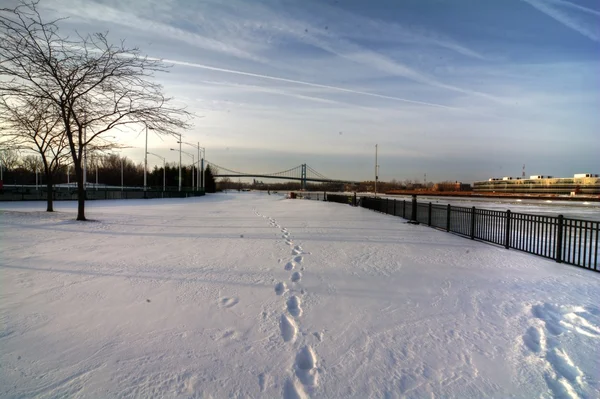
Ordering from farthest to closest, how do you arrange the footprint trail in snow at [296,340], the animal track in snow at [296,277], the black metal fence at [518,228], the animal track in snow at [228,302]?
the black metal fence at [518,228] < the animal track in snow at [296,277] < the animal track in snow at [228,302] < the footprint trail in snow at [296,340]

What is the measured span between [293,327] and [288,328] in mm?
60

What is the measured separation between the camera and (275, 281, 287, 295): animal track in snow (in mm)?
4874

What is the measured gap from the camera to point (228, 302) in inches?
174

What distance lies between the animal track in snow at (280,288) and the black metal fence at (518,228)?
17.8 feet

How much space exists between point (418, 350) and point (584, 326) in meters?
2.20

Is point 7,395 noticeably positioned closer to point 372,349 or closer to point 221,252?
point 372,349

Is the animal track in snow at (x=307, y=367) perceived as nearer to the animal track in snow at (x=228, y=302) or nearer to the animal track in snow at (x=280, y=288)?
the animal track in snow at (x=228, y=302)

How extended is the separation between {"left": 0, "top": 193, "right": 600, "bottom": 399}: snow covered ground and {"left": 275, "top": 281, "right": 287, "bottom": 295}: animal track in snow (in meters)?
0.06

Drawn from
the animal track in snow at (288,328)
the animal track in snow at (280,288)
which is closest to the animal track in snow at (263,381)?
the animal track in snow at (288,328)

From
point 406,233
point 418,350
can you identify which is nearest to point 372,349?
point 418,350

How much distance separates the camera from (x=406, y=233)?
38.6ft

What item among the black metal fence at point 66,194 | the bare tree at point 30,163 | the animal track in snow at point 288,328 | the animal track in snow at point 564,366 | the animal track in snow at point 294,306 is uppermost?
the bare tree at point 30,163

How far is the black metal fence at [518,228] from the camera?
727 cm

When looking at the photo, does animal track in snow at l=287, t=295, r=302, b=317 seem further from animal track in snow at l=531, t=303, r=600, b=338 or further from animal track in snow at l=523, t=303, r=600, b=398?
animal track in snow at l=531, t=303, r=600, b=338
